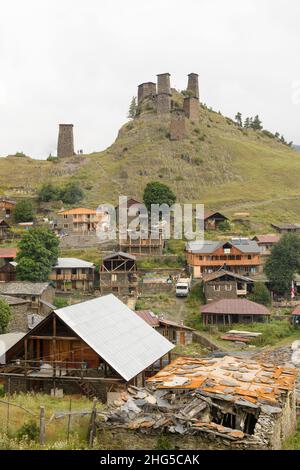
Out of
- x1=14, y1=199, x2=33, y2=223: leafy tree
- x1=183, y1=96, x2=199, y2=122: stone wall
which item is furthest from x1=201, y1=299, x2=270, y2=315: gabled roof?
x1=183, y1=96, x2=199, y2=122: stone wall

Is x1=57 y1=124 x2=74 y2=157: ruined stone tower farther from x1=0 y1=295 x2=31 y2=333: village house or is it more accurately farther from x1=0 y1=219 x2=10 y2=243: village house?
x1=0 y1=295 x2=31 y2=333: village house

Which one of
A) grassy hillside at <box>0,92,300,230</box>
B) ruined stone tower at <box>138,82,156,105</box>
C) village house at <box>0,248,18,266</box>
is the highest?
ruined stone tower at <box>138,82,156,105</box>

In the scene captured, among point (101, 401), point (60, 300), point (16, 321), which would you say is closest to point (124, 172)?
point (60, 300)

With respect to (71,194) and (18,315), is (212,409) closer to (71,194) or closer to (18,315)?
(18,315)

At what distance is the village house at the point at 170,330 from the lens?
36.6 meters

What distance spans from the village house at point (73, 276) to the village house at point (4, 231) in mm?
16176

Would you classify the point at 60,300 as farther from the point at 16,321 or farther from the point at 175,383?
the point at 175,383

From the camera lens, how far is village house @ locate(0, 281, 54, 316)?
42406 mm

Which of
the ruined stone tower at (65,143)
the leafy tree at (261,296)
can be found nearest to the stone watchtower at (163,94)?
the ruined stone tower at (65,143)

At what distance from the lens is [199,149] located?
95.6m

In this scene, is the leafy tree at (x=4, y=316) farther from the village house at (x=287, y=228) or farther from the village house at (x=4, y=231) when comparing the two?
the village house at (x=287, y=228)

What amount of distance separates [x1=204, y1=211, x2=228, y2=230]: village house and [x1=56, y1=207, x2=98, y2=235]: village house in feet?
45.7

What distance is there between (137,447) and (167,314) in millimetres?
28987

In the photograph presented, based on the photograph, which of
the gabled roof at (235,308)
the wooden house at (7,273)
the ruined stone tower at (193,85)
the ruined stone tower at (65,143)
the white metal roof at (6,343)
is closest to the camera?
the white metal roof at (6,343)
